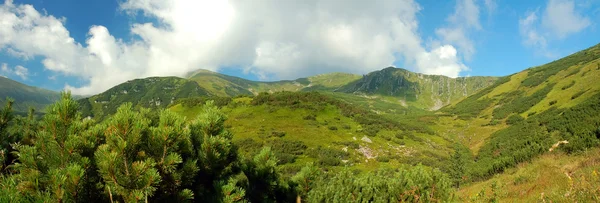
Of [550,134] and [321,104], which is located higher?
[321,104]

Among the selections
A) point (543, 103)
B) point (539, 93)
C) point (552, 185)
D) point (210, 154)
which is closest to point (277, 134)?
point (552, 185)

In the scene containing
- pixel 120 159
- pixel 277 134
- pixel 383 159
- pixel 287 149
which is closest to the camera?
pixel 120 159

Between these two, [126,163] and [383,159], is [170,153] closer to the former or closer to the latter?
[126,163]

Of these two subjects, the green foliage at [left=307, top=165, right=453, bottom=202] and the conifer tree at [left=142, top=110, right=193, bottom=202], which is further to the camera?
the green foliage at [left=307, top=165, right=453, bottom=202]

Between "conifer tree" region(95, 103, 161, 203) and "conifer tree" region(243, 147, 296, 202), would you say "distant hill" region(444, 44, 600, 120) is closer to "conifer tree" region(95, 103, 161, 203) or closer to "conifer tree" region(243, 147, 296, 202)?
"conifer tree" region(243, 147, 296, 202)

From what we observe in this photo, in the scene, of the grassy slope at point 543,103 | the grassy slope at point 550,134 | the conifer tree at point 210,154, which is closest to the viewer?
the conifer tree at point 210,154

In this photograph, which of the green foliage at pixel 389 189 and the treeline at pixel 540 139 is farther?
the treeline at pixel 540 139

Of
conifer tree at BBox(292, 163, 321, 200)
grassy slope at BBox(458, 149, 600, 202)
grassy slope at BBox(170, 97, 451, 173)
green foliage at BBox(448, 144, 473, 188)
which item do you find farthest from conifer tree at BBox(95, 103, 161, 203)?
grassy slope at BBox(170, 97, 451, 173)

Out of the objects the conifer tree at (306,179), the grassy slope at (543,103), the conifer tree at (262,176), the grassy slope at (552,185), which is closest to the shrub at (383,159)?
the grassy slope at (543,103)

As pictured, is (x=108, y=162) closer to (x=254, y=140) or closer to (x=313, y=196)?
(x=313, y=196)

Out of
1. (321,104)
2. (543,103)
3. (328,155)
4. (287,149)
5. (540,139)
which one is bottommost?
(328,155)

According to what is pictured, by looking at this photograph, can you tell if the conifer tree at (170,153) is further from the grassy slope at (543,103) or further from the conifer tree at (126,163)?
the grassy slope at (543,103)

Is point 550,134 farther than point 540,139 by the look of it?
Yes

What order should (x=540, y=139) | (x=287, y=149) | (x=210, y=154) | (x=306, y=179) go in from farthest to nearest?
1. (x=287, y=149)
2. (x=540, y=139)
3. (x=306, y=179)
4. (x=210, y=154)
